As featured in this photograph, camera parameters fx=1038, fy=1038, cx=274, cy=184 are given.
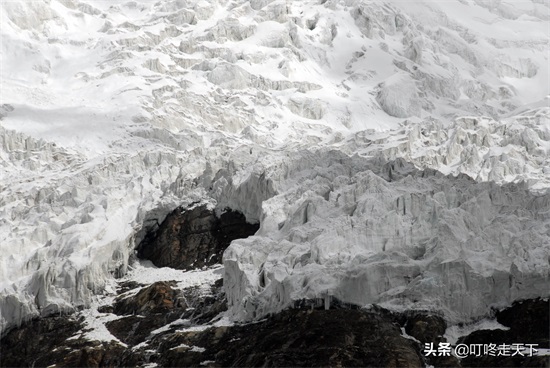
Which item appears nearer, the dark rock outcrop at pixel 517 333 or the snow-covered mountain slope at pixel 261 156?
the dark rock outcrop at pixel 517 333

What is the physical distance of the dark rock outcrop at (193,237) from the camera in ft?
351

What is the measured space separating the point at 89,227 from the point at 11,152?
38.0m

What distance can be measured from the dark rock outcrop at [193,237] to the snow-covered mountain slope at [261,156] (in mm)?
1617

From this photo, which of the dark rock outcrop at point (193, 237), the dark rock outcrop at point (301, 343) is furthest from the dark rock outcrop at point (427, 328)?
the dark rock outcrop at point (193, 237)

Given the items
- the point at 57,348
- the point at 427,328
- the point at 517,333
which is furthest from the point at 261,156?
the point at 517,333

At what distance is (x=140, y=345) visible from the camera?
3484 inches

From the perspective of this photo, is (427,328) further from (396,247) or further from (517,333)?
(396,247)

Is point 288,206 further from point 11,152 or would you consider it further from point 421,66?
point 421,66

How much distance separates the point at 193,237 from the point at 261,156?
1813cm

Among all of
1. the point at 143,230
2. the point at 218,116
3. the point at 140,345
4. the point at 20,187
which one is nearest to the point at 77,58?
the point at 218,116

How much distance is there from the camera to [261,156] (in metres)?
124

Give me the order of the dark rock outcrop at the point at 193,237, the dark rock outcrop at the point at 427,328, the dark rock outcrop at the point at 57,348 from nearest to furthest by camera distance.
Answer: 1. the dark rock outcrop at the point at 427,328
2. the dark rock outcrop at the point at 57,348
3. the dark rock outcrop at the point at 193,237

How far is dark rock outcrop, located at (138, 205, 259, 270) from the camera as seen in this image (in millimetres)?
107062

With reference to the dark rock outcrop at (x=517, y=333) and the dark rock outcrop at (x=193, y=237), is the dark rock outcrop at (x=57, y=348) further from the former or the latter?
the dark rock outcrop at (x=517, y=333)
